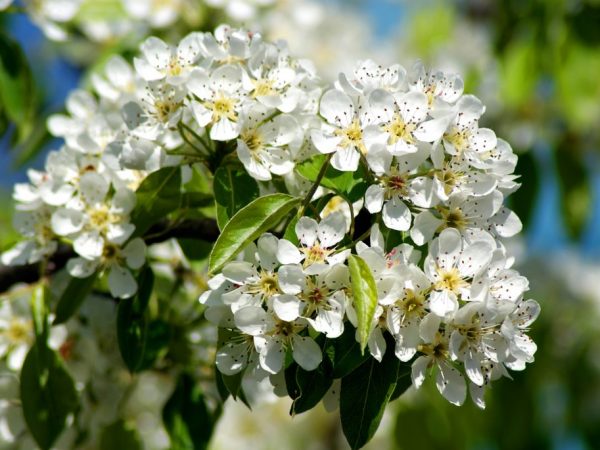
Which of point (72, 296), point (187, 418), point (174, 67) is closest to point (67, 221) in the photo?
point (72, 296)

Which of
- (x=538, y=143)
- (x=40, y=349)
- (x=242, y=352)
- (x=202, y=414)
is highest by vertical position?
(x=242, y=352)

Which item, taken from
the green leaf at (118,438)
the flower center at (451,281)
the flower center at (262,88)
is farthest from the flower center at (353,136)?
the green leaf at (118,438)

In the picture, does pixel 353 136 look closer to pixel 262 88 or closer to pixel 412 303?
pixel 262 88

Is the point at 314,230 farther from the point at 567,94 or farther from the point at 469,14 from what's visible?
the point at 469,14

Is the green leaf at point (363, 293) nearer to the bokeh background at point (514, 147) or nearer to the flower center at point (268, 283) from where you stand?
the flower center at point (268, 283)

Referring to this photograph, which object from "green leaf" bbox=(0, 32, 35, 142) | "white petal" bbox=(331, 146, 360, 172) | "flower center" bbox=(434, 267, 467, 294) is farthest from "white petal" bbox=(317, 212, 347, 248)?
"green leaf" bbox=(0, 32, 35, 142)

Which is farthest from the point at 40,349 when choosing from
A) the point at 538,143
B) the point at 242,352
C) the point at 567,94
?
the point at 538,143
